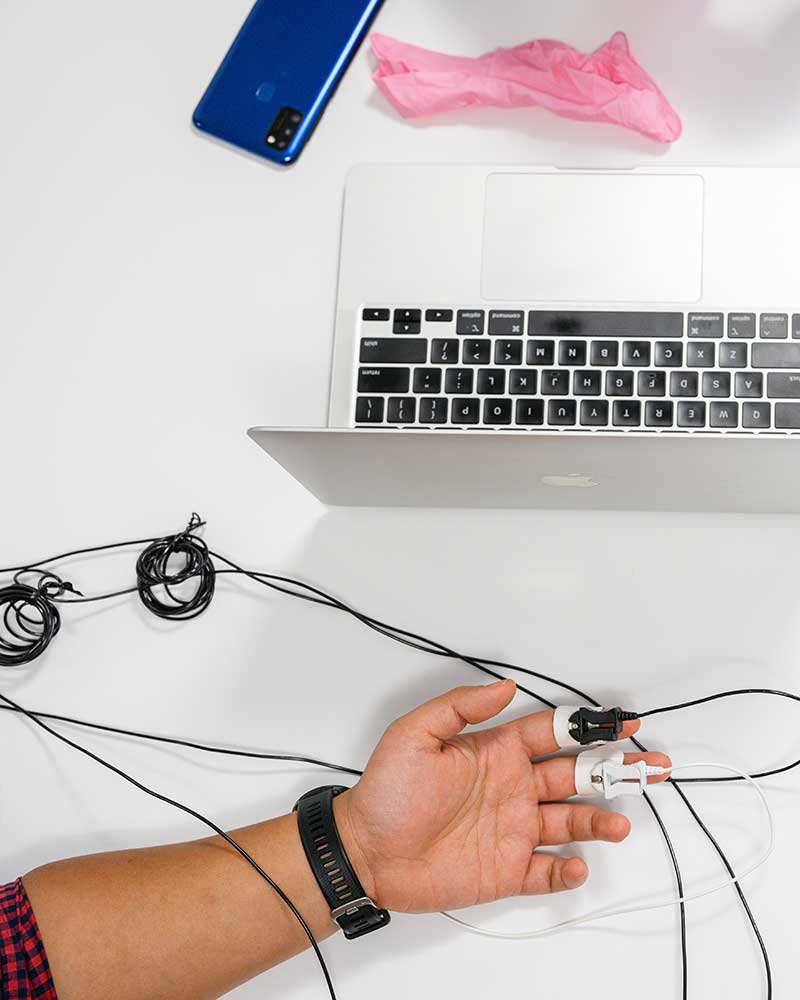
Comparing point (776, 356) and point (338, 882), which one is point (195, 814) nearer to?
point (338, 882)

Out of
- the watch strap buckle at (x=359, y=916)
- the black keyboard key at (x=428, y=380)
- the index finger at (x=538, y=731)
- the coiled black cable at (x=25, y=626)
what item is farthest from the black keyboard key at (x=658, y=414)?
the coiled black cable at (x=25, y=626)

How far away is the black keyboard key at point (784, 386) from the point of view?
917 mm

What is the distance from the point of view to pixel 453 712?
94 centimetres

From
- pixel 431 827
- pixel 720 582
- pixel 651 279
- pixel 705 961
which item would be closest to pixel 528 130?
pixel 651 279

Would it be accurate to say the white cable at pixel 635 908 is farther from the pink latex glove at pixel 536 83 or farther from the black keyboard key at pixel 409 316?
the pink latex glove at pixel 536 83

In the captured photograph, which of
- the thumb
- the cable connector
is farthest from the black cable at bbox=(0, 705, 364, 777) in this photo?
the cable connector

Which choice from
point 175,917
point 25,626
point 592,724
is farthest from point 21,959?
point 592,724

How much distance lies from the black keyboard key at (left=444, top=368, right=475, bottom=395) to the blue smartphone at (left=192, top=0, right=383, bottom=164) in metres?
0.39

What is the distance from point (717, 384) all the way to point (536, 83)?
17.8 inches

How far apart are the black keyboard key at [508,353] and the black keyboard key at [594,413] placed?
84 mm

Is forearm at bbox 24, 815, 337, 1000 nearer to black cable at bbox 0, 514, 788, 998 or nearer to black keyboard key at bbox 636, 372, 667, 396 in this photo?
black cable at bbox 0, 514, 788, 998

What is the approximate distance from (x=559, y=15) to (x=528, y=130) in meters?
0.15

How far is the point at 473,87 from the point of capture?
3.67 ft

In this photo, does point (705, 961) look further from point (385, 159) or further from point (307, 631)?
point (385, 159)
